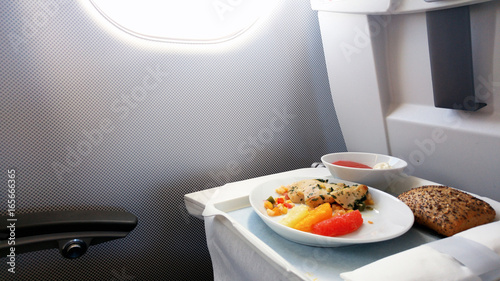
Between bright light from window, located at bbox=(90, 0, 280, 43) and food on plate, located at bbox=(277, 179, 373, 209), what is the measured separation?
0.51 meters

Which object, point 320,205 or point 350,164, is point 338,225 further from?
point 350,164

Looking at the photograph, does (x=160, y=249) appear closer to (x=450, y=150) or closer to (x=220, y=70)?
(x=220, y=70)

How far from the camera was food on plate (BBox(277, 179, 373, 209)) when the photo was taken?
82 centimetres

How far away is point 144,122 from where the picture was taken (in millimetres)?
1067

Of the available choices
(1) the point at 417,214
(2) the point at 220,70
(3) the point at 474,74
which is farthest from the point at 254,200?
(3) the point at 474,74

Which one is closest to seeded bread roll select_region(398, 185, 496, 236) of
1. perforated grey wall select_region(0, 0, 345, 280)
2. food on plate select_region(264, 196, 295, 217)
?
food on plate select_region(264, 196, 295, 217)

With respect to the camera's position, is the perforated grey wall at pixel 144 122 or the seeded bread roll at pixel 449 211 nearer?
the seeded bread roll at pixel 449 211

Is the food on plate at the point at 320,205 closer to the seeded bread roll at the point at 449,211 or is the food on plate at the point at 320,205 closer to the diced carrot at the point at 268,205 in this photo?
the diced carrot at the point at 268,205

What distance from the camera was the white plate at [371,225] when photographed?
68 centimetres

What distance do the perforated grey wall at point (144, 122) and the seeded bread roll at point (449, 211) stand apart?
0.55 metres

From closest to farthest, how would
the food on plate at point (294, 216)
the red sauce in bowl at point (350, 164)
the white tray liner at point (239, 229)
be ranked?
the white tray liner at point (239, 229) → the food on plate at point (294, 216) → the red sauce in bowl at point (350, 164)

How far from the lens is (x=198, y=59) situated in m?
1.11

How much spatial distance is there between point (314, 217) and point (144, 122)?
55cm

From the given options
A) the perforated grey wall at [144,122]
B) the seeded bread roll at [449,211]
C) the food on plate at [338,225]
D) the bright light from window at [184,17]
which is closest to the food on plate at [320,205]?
the food on plate at [338,225]
